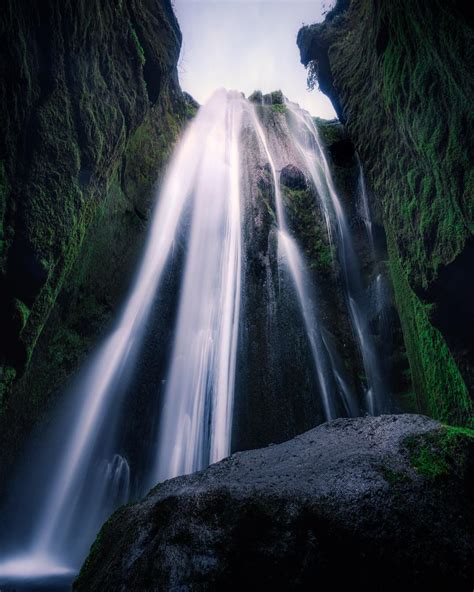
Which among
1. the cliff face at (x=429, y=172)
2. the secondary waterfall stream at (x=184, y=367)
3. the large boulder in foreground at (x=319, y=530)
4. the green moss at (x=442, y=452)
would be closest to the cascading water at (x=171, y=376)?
the secondary waterfall stream at (x=184, y=367)

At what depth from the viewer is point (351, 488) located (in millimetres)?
2371

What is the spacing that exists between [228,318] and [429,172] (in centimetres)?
638

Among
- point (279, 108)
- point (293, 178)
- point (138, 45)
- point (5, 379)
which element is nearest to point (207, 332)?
point (5, 379)

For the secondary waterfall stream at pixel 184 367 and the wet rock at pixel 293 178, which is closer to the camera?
the secondary waterfall stream at pixel 184 367

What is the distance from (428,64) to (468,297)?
12.1ft

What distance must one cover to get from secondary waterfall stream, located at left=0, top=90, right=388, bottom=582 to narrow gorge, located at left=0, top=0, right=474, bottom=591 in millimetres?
57

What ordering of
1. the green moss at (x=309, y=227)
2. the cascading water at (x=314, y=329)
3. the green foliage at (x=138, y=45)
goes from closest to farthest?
1. the green foliage at (x=138, y=45)
2. the cascading water at (x=314, y=329)
3. the green moss at (x=309, y=227)

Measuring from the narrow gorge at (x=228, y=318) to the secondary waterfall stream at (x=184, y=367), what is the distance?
6 centimetres

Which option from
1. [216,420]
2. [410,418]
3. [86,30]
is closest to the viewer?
[410,418]

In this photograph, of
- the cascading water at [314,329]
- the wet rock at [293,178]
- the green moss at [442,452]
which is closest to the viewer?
the green moss at [442,452]

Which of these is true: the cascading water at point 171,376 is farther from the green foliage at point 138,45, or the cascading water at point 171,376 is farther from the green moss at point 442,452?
the green moss at point 442,452

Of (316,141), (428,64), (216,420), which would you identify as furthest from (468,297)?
(316,141)

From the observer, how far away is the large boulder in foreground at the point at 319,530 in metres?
2.01

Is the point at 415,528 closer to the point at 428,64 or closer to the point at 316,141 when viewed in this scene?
the point at 428,64
